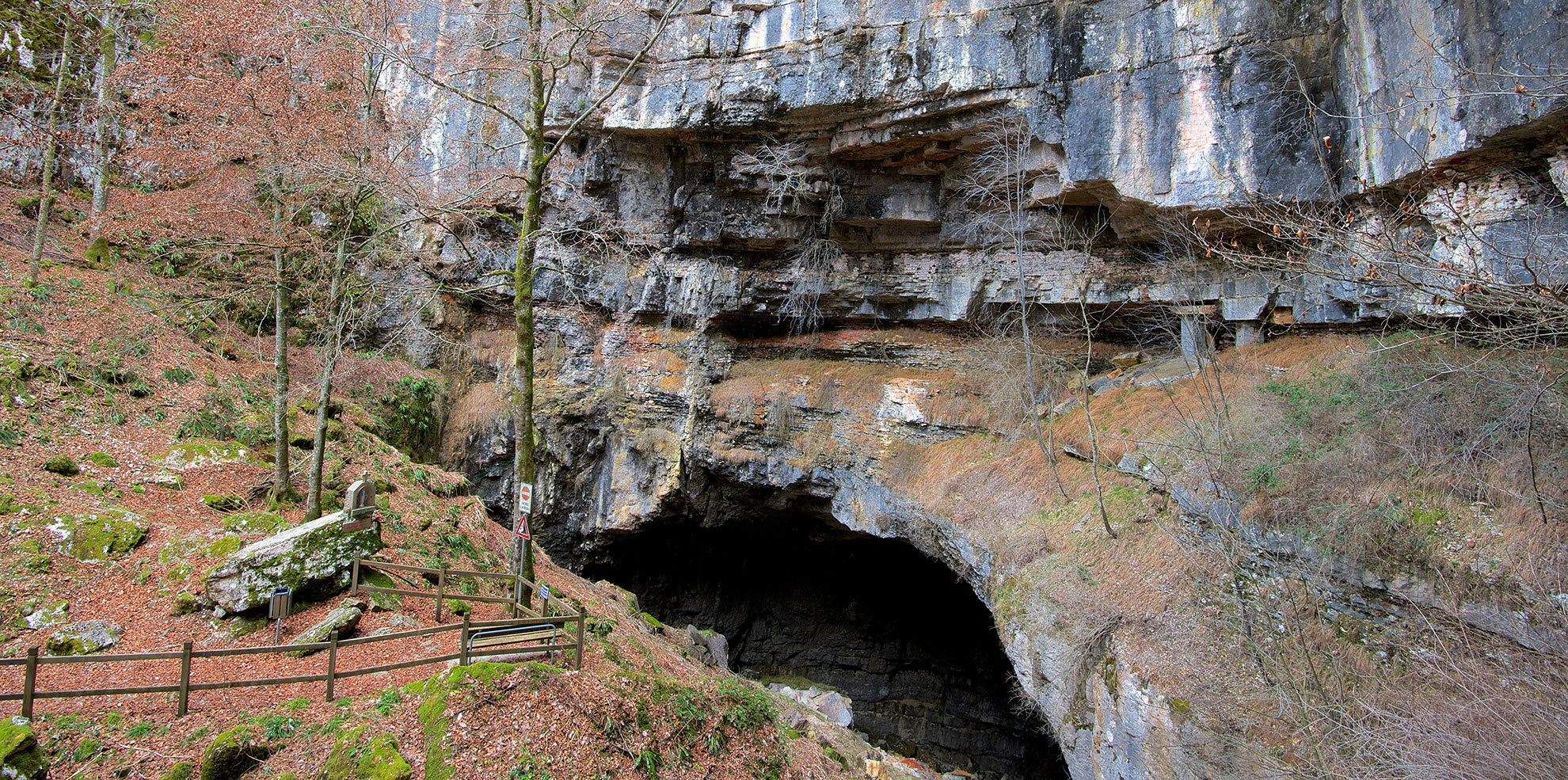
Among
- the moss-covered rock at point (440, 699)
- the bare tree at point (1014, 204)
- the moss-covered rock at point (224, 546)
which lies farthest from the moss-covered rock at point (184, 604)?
the bare tree at point (1014, 204)

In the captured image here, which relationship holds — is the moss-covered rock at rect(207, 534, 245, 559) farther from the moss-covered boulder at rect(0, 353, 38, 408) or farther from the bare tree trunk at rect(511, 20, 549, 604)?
the moss-covered boulder at rect(0, 353, 38, 408)

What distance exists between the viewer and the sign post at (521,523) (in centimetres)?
841

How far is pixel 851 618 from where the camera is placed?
68.9ft

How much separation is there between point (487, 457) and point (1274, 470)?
18467mm

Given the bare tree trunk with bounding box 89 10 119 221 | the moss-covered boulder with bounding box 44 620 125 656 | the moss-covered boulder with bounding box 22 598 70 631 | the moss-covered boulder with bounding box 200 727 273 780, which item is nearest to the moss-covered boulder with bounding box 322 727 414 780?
the moss-covered boulder with bounding box 200 727 273 780

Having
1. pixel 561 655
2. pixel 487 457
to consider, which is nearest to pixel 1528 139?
pixel 561 655

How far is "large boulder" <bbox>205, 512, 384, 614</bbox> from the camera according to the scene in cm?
746

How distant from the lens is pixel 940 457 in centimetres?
1700

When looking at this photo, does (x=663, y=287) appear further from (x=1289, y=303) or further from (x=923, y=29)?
(x=1289, y=303)

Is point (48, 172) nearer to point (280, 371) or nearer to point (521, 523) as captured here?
point (280, 371)

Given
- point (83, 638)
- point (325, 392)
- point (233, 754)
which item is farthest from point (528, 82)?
point (233, 754)

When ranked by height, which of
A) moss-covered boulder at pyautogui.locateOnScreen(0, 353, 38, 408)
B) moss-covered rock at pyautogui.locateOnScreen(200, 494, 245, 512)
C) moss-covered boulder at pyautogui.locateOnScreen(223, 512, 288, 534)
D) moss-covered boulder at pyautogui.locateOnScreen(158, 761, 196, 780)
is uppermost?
moss-covered boulder at pyautogui.locateOnScreen(0, 353, 38, 408)

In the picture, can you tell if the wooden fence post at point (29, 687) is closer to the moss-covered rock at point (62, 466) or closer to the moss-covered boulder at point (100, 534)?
the moss-covered boulder at point (100, 534)

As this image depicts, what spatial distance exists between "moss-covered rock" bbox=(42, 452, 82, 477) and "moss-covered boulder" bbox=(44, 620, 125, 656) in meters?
3.08
